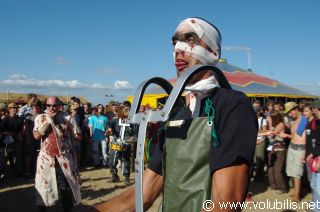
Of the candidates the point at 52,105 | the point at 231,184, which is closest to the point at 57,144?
the point at 52,105

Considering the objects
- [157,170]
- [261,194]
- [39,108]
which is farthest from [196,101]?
[39,108]

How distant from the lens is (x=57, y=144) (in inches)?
223

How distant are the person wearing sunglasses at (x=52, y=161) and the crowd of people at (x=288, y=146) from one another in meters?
3.70

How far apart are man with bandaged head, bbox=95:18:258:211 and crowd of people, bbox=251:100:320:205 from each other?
14.8ft

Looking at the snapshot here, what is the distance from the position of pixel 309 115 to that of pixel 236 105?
6.10m

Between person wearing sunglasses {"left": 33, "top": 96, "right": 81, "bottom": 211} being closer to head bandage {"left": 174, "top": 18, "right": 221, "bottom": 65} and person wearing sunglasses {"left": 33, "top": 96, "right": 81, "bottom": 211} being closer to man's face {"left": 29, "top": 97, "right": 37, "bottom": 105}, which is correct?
man's face {"left": 29, "top": 97, "right": 37, "bottom": 105}

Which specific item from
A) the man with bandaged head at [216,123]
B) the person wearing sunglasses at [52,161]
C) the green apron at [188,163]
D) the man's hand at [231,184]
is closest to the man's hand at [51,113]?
the person wearing sunglasses at [52,161]

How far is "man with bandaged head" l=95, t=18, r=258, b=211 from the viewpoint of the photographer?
1250mm

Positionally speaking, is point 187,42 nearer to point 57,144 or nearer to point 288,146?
point 57,144

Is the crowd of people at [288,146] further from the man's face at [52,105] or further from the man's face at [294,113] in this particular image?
the man's face at [52,105]

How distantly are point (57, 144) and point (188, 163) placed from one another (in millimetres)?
4621

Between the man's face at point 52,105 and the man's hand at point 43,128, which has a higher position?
the man's face at point 52,105

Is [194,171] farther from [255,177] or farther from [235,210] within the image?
[255,177]

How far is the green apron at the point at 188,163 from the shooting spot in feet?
4.37
